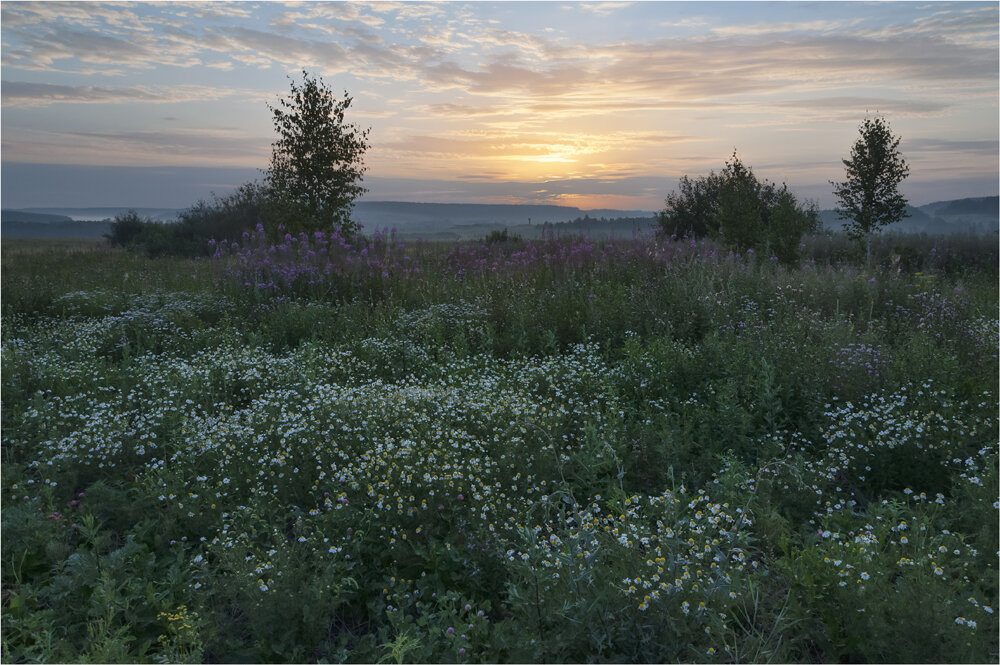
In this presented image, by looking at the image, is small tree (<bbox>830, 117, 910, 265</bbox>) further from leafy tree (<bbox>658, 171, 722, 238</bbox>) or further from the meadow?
the meadow

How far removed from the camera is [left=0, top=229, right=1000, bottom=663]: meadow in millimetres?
3211

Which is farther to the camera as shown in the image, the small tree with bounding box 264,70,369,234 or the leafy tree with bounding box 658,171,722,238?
the leafy tree with bounding box 658,171,722,238

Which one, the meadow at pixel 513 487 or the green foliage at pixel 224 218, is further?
the green foliage at pixel 224 218

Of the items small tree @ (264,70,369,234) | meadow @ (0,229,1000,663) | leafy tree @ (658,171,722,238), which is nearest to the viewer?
meadow @ (0,229,1000,663)

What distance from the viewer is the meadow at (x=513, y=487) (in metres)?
3.21

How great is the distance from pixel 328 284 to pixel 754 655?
347 inches

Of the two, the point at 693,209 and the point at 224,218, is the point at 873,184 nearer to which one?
the point at 693,209

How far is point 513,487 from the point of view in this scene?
14.1ft

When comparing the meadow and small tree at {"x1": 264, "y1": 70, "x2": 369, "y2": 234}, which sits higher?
small tree at {"x1": 264, "y1": 70, "x2": 369, "y2": 234}

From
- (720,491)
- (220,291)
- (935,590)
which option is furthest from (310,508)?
(220,291)

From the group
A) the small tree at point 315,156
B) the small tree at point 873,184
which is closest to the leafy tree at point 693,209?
the small tree at point 873,184

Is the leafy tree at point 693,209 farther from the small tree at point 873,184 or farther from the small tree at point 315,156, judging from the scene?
the small tree at point 315,156

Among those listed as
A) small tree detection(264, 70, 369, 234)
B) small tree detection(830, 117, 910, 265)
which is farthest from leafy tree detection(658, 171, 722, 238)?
small tree detection(264, 70, 369, 234)

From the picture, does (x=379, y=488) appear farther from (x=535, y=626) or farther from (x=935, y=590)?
(x=935, y=590)
